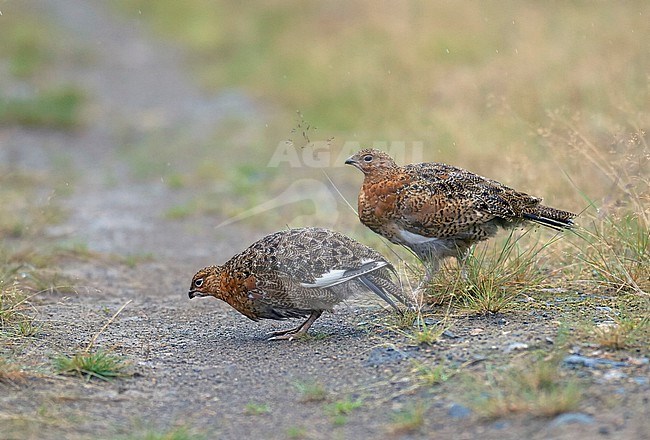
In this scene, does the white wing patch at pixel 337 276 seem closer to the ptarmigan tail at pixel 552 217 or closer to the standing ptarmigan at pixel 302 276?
the standing ptarmigan at pixel 302 276

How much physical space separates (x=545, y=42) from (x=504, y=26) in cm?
155

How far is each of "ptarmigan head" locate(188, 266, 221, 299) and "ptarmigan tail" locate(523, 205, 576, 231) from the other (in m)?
1.87

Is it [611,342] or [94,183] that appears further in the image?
[94,183]

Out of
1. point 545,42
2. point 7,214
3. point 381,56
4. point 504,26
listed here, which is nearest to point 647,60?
point 545,42

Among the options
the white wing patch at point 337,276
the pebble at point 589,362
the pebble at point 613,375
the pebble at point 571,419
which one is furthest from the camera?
the white wing patch at point 337,276

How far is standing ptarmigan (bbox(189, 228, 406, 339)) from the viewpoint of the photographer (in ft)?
16.7

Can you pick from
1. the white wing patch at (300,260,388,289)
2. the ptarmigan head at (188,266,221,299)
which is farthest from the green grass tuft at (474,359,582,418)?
the ptarmigan head at (188,266,221,299)

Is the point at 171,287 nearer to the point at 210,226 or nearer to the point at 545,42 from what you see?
the point at 210,226

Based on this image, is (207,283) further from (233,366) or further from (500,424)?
(500,424)

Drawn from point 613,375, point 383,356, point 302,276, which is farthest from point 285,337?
point 613,375

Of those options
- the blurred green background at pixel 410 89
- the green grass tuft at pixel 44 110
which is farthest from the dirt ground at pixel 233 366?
the green grass tuft at pixel 44 110

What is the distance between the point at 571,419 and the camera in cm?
361

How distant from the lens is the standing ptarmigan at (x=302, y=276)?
16.7ft

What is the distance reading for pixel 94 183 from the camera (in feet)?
34.1
